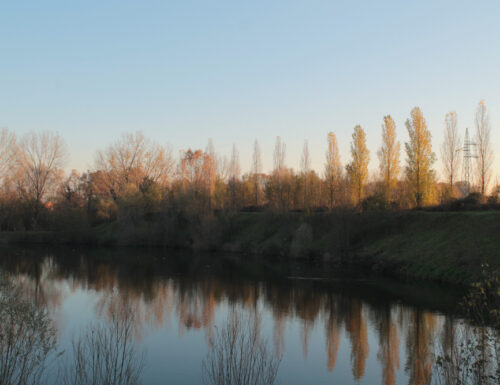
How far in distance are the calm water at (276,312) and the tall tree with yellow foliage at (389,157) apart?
12733mm

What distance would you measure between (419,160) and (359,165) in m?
6.18

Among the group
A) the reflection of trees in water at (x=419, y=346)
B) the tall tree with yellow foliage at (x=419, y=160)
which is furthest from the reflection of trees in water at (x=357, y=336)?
the tall tree with yellow foliage at (x=419, y=160)

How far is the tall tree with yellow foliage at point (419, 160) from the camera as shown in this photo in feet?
126

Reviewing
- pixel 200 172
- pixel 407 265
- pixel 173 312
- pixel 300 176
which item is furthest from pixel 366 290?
pixel 200 172

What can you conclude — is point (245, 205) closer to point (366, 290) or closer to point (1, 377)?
point (366, 290)

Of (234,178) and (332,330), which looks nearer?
(332,330)

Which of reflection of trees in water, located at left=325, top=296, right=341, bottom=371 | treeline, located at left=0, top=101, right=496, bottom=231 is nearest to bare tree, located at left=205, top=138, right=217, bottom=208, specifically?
treeline, located at left=0, top=101, right=496, bottom=231

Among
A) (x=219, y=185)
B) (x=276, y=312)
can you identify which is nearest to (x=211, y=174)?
(x=219, y=185)

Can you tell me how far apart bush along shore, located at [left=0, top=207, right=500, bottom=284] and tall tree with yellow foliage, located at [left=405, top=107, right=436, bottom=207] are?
3168mm

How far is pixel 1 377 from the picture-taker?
6.93 metres

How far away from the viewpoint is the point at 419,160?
128 feet

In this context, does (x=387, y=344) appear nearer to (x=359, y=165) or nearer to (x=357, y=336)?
(x=357, y=336)

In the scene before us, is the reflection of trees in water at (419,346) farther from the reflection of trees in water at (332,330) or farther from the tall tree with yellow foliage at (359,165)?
the tall tree with yellow foliage at (359,165)

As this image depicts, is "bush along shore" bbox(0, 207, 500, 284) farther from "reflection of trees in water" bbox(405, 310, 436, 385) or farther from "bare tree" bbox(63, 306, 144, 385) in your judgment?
"bare tree" bbox(63, 306, 144, 385)
